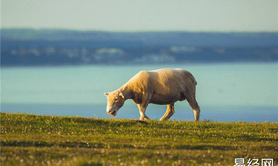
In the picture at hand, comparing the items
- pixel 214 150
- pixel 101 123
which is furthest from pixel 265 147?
pixel 101 123

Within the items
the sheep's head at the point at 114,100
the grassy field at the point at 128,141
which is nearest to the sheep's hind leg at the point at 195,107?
the grassy field at the point at 128,141

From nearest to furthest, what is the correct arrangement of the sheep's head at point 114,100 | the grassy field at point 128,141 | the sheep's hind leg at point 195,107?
the grassy field at point 128,141, the sheep's head at point 114,100, the sheep's hind leg at point 195,107

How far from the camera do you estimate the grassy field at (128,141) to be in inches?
606

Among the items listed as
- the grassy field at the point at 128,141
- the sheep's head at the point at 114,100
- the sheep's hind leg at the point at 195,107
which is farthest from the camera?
the sheep's hind leg at the point at 195,107

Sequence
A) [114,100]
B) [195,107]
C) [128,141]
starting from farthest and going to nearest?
[195,107]
[114,100]
[128,141]

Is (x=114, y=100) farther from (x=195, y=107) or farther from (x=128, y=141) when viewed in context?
(x=128, y=141)

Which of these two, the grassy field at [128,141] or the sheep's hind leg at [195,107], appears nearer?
the grassy field at [128,141]

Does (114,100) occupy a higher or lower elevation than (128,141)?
higher

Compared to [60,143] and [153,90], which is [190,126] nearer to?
[153,90]

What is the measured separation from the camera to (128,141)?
18344 millimetres

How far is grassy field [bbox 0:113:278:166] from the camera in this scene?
15.4 m

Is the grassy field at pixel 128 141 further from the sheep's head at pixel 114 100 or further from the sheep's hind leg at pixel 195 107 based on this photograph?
the sheep's hind leg at pixel 195 107

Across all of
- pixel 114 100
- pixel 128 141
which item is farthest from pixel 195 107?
pixel 128 141

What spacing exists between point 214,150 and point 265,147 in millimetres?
2145
